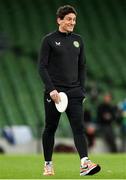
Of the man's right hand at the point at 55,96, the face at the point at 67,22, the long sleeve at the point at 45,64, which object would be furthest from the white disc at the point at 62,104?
the face at the point at 67,22

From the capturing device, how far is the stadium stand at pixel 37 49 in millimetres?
21406

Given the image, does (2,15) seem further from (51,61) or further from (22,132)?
(51,61)

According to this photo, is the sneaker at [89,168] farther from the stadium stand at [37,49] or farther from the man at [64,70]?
the stadium stand at [37,49]

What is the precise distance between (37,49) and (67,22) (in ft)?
49.6

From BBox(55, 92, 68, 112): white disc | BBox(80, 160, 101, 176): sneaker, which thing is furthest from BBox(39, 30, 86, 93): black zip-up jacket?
BBox(80, 160, 101, 176): sneaker

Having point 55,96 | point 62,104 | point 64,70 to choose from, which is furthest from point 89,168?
point 64,70

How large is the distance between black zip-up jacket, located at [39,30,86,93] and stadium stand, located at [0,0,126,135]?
11375 mm

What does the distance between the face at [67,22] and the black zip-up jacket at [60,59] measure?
0.29 ft

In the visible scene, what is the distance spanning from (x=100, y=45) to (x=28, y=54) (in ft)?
9.24

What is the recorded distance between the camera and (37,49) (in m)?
23.6

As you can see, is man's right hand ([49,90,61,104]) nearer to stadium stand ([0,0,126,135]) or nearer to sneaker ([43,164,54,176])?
sneaker ([43,164,54,176])

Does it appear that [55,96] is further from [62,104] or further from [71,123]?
[71,123]

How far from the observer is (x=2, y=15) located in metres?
24.3

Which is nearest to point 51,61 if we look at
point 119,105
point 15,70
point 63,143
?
point 63,143
